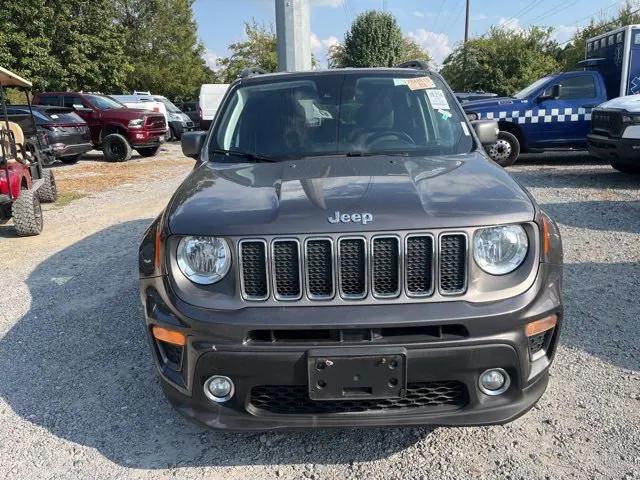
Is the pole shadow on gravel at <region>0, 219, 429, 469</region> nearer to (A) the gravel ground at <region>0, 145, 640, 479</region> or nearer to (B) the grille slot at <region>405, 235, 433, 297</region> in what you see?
(A) the gravel ground at <region>0, 145, 640, 479</region>

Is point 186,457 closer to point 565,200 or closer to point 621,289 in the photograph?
point 621,289

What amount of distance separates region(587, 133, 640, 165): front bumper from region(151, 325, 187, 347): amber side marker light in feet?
26.5

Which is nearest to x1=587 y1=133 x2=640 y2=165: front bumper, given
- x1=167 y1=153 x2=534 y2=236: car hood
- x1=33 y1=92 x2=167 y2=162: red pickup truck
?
x1=167 y1=153 x2=534 y2=236: car hood

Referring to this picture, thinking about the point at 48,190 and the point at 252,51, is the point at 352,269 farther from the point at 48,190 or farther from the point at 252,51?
the point at 252,51

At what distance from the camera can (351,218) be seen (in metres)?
2.26

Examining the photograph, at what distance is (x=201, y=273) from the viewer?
2.36m

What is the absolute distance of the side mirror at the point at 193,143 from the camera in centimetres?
370

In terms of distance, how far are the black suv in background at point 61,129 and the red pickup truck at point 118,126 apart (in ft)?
4.45

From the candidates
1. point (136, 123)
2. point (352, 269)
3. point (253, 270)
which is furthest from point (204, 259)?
point (136, 123)

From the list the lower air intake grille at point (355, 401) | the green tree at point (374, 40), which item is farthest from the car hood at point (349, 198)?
the green tree at point (374, 40)

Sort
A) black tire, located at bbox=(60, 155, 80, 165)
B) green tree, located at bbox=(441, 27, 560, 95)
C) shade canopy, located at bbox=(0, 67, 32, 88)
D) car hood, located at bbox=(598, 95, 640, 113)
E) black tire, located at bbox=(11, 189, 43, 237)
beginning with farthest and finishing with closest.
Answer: green tree, located at bbox=(441, 27, 560, 95), black tire, located at bbox=(60, 155, 80, 165), car hood, located at bbox=(598, 95, 640, 113), black tire, located at bbox=(11, 189, 43, 237), shade canopy, located at bbox=(0, 67, 32, 88)

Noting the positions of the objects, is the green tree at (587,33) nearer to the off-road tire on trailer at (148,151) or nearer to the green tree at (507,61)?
the green tree at (507,61)

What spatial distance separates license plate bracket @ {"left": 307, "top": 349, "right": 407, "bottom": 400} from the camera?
7.06 ft

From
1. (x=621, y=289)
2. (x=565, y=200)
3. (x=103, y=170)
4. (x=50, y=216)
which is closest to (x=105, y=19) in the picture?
(x=103, y=170)
